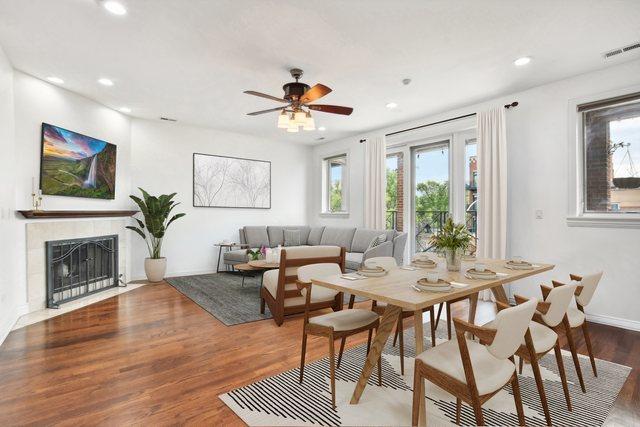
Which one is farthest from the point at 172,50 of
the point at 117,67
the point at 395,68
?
the point at 395,68

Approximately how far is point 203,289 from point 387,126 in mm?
4330

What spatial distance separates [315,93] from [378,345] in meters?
2.50

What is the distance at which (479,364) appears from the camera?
1700 mm

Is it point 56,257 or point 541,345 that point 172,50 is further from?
point 541,345

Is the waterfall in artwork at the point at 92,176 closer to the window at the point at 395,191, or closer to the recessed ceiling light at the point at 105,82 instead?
the recessed ceiling light at the point at 105,82

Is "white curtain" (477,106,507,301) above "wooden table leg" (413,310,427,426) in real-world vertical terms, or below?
above

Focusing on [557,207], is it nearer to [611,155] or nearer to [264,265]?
[611,155]

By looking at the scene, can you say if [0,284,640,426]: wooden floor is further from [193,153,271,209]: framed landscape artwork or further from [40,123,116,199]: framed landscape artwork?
[193,153,271,209]: framed landscape artwork

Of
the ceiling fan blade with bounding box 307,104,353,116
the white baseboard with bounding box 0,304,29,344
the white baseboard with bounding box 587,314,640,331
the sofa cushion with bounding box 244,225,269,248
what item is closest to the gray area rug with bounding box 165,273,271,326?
the sofa cushion with bounding box 244,225,269,248

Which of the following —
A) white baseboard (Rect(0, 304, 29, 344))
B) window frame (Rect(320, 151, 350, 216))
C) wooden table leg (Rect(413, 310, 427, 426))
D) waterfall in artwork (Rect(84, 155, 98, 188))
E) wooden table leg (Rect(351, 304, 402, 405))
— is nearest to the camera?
wooden table leg (Rect(413, 310, 427, 426))

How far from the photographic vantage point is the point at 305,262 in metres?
3.71

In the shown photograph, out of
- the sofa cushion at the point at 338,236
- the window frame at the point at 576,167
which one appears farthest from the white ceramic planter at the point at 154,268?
the window frame at the point at 576,167

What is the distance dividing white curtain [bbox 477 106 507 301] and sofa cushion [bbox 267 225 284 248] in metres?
3.95

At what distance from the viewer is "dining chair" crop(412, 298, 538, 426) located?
1.50 metres
